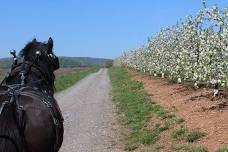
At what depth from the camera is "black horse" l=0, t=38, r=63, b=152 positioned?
5.86 m

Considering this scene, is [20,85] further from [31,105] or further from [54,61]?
[54,61]

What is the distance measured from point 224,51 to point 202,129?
418cm

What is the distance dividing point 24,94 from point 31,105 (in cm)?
23

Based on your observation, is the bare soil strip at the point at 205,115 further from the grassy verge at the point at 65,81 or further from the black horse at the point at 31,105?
the grassy verge at the point at 65,81

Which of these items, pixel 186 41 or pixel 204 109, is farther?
pixel 186 41

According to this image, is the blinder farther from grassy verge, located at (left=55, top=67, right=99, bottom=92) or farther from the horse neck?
grassy verge, located at (left=55, top=67, right=99, bottom=92)

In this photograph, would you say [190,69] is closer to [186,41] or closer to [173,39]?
[186,41]

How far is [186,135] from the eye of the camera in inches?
478

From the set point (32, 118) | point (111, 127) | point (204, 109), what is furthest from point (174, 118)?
point (32, 118)

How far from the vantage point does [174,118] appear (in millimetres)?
15031

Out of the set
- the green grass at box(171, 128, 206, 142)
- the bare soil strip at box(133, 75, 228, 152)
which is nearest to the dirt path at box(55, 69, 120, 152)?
the green grass at box(171, 128, 206, 142)

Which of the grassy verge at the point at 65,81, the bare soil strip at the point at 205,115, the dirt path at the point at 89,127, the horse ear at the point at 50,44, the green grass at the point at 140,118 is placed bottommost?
the grassy verge at the point at 65,81

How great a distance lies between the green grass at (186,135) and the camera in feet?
38.6

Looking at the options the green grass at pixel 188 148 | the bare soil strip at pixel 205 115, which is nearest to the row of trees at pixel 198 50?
the bare soil strip at pixel 205 115
